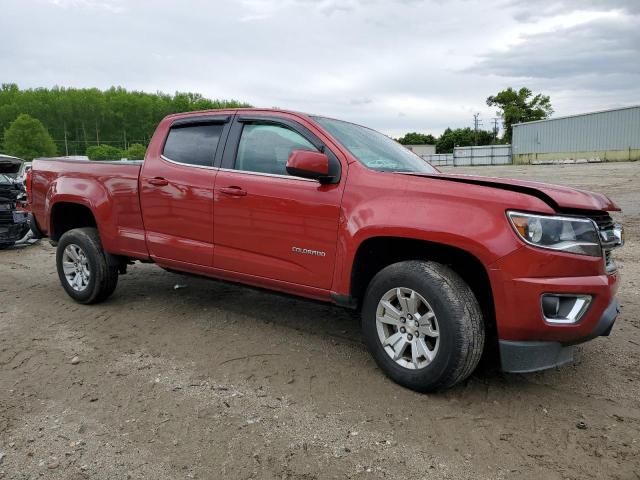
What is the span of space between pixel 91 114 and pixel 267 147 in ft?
451

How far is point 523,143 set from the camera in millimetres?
55281

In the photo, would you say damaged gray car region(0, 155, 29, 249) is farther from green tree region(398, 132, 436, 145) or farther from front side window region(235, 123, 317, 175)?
green tree region(398, 132, 436, 145)

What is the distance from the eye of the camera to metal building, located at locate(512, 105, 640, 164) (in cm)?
4638

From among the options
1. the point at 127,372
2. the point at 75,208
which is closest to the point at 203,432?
the point at 127,372

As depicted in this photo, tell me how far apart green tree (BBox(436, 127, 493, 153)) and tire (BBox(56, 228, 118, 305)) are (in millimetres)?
95640

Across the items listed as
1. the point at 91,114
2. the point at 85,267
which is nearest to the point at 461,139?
the point at 91,114

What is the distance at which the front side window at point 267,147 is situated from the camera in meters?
4.04

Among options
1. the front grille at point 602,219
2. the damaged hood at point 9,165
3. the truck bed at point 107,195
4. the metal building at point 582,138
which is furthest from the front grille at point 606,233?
the metal building at point 582,138

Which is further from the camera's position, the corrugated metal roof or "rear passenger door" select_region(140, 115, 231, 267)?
the corrugated metal roof

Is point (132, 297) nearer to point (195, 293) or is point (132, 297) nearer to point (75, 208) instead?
point (195, 293)

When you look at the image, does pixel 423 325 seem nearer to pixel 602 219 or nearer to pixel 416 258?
pixel 416 258

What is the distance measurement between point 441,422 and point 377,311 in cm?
79

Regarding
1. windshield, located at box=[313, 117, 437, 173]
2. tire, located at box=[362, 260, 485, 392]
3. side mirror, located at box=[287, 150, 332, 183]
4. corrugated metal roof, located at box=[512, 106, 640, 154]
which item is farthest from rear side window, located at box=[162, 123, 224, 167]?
corrugated metal roof, located at box=[512, 106, 640, 154]

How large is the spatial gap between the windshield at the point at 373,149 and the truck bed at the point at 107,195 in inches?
77.4
